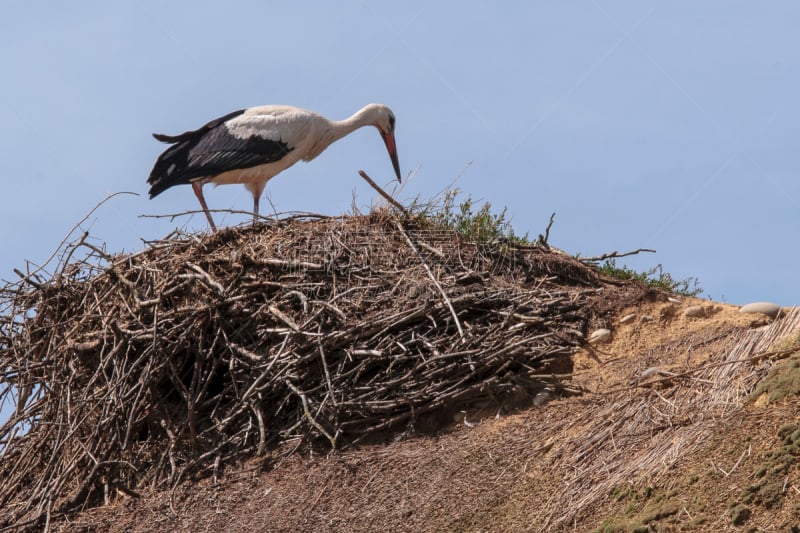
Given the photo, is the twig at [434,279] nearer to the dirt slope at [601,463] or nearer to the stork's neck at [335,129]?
the dirt slope at [601,463]

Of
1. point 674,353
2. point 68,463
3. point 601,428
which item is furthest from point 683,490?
point 68,463

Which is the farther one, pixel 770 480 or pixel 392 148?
Answer: pixel 392 148

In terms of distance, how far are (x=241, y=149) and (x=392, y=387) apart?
14.7 feet

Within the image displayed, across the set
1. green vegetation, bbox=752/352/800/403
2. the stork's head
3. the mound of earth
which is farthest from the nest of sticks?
the stork's head

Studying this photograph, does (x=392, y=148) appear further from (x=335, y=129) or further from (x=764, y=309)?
(x=764, y=309)

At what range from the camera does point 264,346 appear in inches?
360

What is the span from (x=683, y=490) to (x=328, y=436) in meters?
2.74

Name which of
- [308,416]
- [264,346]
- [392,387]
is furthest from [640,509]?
[264,346]

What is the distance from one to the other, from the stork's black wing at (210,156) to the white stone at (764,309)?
5.43 meters

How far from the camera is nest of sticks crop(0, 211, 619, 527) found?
8.66 metres

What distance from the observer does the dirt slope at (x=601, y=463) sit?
6.48 meters

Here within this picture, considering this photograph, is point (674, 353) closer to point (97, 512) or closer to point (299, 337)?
point (299, 337)

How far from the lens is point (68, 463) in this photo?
30.0 ft

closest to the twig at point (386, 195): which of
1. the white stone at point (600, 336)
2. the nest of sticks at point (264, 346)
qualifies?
the nest of sticks at point (264, 346)
